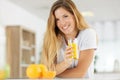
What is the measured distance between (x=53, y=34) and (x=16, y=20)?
33 centimetres

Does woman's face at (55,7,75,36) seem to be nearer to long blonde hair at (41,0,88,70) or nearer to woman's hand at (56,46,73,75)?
long blonde hair at (41,0,88,70)

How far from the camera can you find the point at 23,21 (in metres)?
2.11

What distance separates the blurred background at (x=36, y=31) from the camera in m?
1.97

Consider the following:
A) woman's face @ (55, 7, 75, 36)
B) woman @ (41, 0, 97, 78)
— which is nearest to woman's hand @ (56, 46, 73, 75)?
woman @ (41, 0, 97, 78)

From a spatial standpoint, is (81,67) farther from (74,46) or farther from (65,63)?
(74,46)

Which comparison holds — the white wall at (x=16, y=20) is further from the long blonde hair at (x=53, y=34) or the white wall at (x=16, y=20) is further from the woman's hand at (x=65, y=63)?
the woman's hand at (x=65, y=63)

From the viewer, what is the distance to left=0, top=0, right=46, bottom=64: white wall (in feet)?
6.63

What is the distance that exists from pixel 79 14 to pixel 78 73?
39 centimetres

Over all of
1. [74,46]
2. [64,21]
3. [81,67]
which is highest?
[64,21]

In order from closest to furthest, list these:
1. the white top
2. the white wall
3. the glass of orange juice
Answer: the glass of orange juice < the white top < the white wall

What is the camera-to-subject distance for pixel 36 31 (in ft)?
6.64

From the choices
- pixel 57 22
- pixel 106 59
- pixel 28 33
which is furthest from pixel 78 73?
pixel 28 33

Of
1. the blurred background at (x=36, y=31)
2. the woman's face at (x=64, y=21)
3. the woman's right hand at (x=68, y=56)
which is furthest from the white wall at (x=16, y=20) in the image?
the woman's right hand at (x=68, y=56)

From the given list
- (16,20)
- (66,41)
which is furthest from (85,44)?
(16,20)
